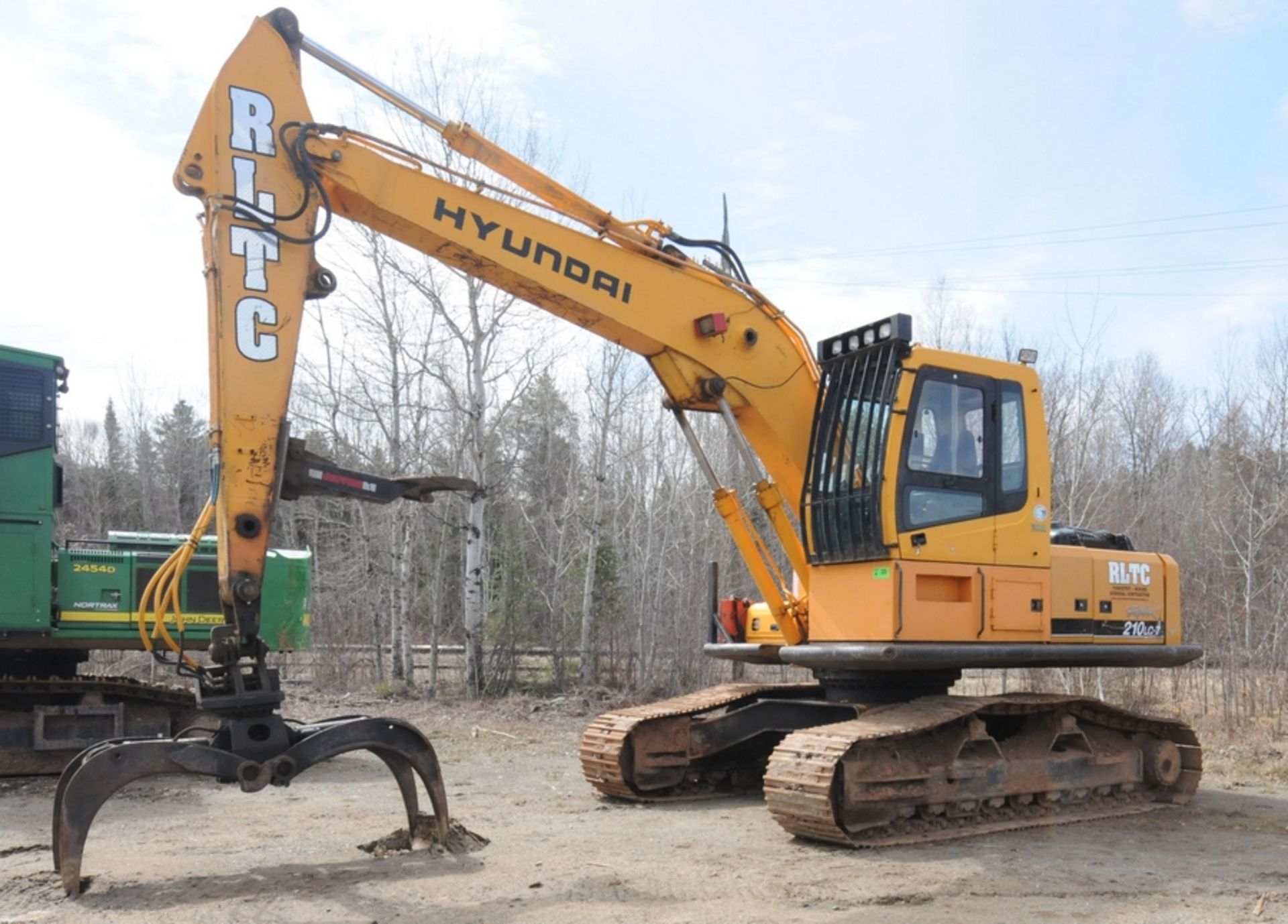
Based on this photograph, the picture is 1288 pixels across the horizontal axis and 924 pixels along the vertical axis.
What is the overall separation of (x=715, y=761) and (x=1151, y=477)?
102ft

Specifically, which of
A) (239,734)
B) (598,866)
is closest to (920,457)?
(598,866)

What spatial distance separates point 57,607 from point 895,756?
7835mm

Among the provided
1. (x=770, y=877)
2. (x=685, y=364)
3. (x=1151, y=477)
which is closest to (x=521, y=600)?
(x=685, y=364)

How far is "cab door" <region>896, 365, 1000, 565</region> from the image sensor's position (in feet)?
26.1

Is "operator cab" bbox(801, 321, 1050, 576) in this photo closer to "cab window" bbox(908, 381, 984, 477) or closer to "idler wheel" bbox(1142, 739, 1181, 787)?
"cab window" bbox(908, 381, 984, 477)

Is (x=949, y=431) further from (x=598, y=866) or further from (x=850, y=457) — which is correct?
(x=598, y=866)

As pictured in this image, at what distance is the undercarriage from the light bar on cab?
2389mm

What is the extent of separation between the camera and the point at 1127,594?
9234mm

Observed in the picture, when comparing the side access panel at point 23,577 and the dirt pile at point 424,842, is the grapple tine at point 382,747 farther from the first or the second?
the side access panel at point 23,577

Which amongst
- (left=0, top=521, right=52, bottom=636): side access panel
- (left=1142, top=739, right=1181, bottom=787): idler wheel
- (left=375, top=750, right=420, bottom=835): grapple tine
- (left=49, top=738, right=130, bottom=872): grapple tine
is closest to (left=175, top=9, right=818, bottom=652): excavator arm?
(left=49, top=738, right=130, bottom=872): grapple tine

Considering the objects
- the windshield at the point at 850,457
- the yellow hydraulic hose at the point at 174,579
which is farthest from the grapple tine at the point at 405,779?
the windshield at the point at 850,457

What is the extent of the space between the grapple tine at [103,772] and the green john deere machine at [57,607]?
4.95 metres

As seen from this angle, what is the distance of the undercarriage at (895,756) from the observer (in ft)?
24.6

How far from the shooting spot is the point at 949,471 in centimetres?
820
